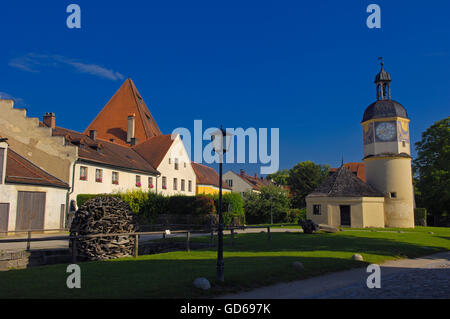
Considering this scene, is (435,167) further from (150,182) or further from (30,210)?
(30,210)

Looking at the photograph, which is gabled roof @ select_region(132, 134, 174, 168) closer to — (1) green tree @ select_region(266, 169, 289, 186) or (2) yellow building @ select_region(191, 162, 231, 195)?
(2) yellow building @ select_region(191, 162, 231, 195)

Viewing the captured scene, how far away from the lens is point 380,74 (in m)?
43.3

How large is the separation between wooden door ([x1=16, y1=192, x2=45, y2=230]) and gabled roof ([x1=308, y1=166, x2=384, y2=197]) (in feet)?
85.5

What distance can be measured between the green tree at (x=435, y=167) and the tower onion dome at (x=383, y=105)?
1059cm

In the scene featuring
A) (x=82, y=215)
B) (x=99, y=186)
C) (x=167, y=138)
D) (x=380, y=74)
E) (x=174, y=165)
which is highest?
(x=380, y=74)

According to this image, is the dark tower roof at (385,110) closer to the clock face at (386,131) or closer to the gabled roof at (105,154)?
the clock face at (386,131)

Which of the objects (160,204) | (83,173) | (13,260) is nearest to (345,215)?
(160,204)

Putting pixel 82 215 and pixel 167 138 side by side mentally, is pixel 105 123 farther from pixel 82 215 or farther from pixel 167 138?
pixel 82 215

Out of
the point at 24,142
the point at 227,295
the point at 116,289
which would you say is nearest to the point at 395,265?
the point at 227,295

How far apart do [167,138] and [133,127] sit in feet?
20.9

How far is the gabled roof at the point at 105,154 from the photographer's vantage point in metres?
34.7

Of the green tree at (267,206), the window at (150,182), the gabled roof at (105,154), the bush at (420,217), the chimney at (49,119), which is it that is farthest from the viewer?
the green tree at (267,206)

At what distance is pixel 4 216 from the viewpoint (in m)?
25.6

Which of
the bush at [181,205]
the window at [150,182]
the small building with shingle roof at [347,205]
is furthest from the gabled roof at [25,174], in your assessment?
the small building with shingle roof at [347,205]
